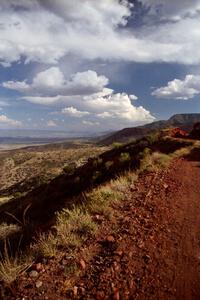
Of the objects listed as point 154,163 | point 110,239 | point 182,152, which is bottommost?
point 110,239

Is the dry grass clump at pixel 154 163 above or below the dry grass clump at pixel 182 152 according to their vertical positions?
below

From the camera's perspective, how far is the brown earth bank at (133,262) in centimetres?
643

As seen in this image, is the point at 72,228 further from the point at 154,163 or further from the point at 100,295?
the point at 154,163

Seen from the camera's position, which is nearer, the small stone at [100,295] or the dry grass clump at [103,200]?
the small stone at [100,295]

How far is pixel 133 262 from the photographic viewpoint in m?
7.30

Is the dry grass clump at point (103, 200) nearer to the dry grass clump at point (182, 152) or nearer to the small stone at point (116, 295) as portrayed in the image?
the small stone at point (116, 295)

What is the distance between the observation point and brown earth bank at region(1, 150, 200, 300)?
643cm

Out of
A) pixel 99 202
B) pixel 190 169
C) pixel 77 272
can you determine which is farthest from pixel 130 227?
pixel 190 169

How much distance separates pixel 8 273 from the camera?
6.91 meters

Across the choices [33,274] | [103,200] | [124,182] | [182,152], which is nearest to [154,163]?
[182,152]

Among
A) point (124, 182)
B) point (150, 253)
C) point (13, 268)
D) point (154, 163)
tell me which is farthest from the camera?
point (154, 163)

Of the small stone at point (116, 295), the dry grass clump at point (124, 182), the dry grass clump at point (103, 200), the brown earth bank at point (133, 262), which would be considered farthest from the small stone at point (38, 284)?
the dry grass clump at point (124, 182)

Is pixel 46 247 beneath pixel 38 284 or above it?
above

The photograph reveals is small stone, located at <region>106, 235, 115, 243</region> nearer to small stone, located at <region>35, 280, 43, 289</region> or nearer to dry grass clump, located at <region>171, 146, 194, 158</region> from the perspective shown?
small stone, located at <region>35, 280, 43, 289</region>
